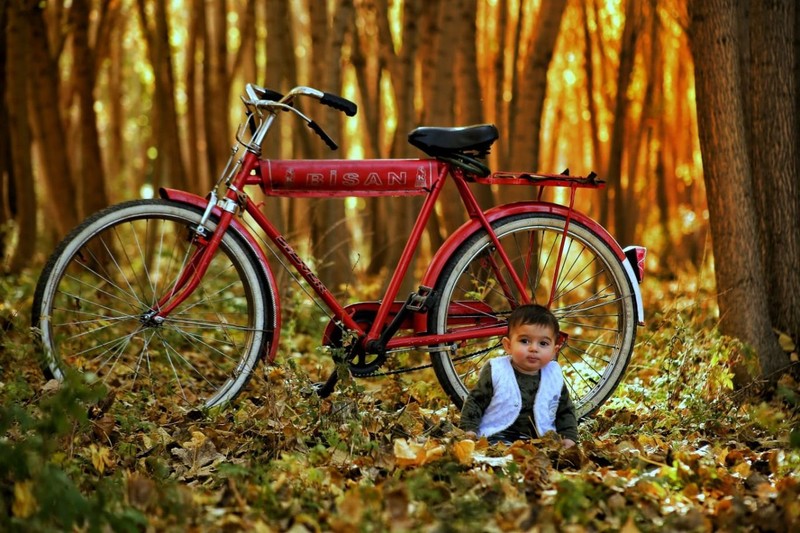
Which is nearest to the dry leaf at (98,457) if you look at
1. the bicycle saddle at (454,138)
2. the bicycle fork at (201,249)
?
the bicycle fork at (201,249)

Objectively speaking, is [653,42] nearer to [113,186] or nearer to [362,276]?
[362,276]

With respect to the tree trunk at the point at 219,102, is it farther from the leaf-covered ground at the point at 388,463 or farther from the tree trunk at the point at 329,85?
the leaf-covered ground at the point at 388,463

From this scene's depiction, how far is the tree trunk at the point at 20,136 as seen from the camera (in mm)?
9328

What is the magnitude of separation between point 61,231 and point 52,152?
2.56ft

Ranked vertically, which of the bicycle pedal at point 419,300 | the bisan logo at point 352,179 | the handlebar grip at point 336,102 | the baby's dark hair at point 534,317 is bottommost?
the baby's dark hair at point 534,317

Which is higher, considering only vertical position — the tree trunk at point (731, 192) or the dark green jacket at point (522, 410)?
the tree trunk at point (731, 192)

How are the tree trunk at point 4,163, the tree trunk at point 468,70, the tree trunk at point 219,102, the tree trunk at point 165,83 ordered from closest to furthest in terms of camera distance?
the tree trunk at point 468,70 < the tree trunk at point 4,163 < the tree trunk at point 165,83 < the tree trunk at point 219,102

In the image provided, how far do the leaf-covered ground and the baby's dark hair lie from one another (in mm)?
531

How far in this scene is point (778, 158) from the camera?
6121mm

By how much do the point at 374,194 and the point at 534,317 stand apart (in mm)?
973

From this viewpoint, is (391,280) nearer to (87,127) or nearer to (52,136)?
(52,136)

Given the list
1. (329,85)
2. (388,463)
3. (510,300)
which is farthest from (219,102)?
(388,463)

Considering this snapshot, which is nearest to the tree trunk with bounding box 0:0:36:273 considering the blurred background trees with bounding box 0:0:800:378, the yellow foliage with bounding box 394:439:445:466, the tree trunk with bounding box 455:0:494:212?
the blurred background trees with bounding box 0:0:800:378

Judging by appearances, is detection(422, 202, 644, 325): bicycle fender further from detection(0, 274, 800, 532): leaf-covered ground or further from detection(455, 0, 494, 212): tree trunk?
detection(455, 0, 494, 212): tree trunk
